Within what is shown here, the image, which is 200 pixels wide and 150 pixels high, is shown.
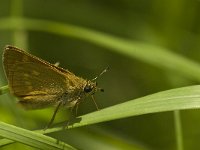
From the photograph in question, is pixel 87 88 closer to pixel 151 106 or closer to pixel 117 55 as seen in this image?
pixel 151 106

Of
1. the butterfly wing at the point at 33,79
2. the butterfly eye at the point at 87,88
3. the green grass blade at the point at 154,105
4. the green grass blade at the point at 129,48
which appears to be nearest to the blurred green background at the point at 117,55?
the green grass blade at the point at 129,48

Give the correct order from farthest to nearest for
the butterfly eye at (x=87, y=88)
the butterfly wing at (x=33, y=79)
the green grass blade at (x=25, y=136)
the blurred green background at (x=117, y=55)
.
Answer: the blurred green background at (x=117, y=55) → the butterfly eye at (x=87, y=88) → the butterfly wing at (x=33, y=79) → the green grass blade at (x=25, y=136)

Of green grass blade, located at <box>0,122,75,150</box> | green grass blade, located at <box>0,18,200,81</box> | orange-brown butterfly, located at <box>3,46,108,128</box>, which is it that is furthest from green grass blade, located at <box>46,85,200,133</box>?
green grass blade, located at <box>0,18,200,81</box>

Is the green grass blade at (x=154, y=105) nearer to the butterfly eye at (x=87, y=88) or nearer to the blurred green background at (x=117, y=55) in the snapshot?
the butterfly eye at (x=87, y=88)

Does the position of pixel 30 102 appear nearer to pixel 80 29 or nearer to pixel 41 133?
pixel 41 133

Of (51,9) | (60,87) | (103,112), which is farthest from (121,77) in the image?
(103,112)

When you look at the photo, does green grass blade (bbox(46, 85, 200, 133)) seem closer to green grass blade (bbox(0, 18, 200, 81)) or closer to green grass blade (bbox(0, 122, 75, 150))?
green grass blade (bbox(0, 122, 75, 150))

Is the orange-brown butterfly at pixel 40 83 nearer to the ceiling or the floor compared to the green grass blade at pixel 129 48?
nearer to the floor
